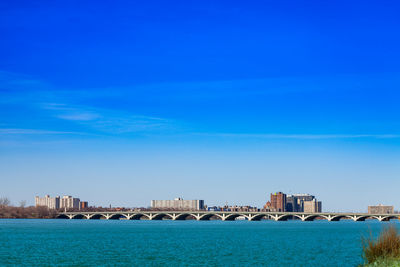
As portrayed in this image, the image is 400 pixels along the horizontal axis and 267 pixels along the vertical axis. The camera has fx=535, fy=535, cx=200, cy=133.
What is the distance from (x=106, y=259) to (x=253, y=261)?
14.5 meters

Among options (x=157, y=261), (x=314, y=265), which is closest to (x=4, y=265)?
(x=157, y=261)

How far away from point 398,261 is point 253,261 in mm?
23805

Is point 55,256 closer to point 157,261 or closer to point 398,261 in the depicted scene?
point 157,261

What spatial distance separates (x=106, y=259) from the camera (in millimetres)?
53000

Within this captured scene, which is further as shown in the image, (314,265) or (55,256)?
(55,256)

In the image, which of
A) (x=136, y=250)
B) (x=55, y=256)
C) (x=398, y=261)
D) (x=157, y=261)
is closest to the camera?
(x=398, y=261)

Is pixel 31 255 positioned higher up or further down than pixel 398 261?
further down

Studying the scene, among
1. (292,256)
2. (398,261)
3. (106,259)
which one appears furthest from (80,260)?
(398,261)

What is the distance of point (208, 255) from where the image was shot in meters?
57.6

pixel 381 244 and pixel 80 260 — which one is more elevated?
pixel 381 244

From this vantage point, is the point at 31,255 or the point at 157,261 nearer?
the point at 157,261

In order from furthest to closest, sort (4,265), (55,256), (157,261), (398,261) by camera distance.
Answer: (55,256) < (157,261) < (4,265) < (398,261)

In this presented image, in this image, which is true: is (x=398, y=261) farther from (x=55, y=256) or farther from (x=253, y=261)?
(x=55, y=256)

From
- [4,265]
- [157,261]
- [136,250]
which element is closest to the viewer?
[4,265]
